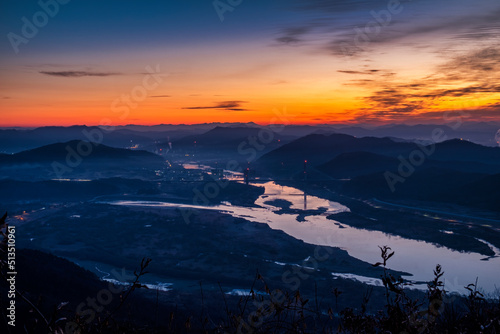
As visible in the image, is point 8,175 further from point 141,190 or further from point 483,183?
point 483,183

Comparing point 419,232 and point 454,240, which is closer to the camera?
point 454,240

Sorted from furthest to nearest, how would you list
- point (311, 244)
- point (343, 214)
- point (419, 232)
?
1. point (343, 214)
2. point (419, 232)
3. point (311, 244)

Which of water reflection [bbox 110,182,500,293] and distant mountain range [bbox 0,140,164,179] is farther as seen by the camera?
distant mountain range [bbox 0,140,164,179]

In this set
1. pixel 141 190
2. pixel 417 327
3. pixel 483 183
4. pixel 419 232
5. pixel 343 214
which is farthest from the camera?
pixel 141 190

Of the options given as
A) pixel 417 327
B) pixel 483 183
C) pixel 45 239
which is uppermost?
pixel 417 327

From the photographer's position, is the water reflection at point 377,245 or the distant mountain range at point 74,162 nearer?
the water reflection at point 377,245

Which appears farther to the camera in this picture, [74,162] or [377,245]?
[74,162]

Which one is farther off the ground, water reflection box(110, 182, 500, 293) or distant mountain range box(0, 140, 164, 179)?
distant mountain range box(0, 140, 164, 179)

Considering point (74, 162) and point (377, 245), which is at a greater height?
point (377, 245)

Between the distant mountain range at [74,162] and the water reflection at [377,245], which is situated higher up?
the distant mountain range at [74,162]

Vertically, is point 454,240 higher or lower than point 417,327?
A: lower

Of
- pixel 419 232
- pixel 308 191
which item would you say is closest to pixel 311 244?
pixel 419 232
